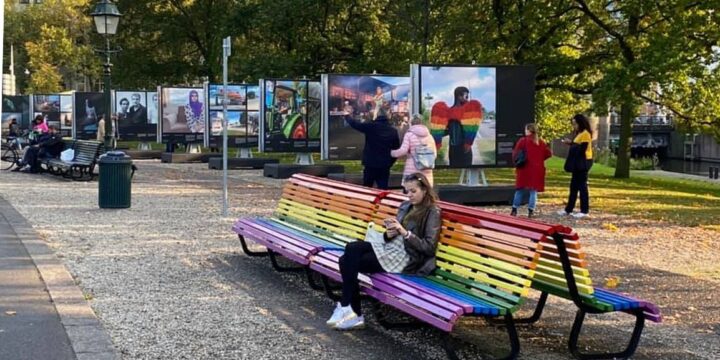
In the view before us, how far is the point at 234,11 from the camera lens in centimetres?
3794

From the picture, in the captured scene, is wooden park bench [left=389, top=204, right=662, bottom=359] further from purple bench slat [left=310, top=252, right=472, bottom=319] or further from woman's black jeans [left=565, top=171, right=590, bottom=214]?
woman's black jeans [left=565, top=171, right=590, bottom=214]

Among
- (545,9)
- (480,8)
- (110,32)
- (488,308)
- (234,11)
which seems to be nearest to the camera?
(488,308)

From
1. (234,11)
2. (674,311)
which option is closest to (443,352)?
(674,311)

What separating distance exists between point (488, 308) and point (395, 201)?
236cm

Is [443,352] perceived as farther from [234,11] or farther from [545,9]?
[234,11]

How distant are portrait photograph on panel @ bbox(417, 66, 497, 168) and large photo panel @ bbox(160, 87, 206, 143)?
53.2 ft

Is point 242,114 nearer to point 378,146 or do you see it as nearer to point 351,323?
point 378,146

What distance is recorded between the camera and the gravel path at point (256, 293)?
5.95 m

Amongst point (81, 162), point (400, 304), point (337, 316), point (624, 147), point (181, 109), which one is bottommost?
point (337, 316)

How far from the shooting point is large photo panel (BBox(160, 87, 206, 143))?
1225 inches

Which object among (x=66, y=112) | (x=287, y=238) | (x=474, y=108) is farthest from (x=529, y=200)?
(x=66, y=112)

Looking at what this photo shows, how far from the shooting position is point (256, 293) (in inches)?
305

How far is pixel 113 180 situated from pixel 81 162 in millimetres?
7276

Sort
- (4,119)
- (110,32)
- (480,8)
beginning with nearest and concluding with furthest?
1. (110,32)
2. (480,8)
3. (4,119)
